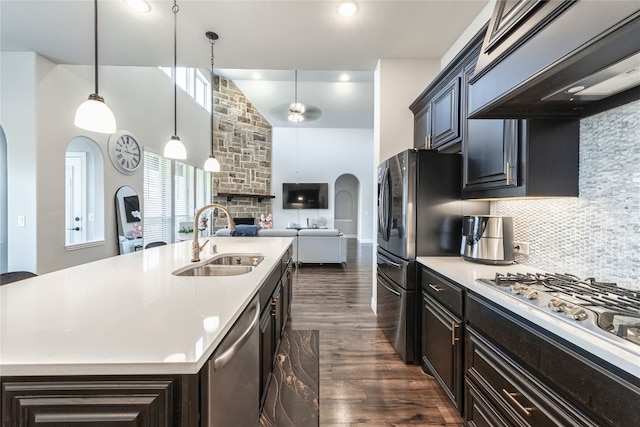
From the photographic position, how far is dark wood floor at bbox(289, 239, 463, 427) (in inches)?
64.8

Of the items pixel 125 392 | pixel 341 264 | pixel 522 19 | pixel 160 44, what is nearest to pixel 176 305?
pixel 125 392

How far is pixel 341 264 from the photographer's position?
19.9 ft

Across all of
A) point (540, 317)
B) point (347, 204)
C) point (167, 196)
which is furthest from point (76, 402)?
point (347, 204)

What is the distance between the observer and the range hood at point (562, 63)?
2.61 ft

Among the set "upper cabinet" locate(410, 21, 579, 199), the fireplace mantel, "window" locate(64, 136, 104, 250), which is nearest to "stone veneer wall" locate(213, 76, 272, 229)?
the fireplace mantel

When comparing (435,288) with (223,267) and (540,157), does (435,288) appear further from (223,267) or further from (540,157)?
(223,267)

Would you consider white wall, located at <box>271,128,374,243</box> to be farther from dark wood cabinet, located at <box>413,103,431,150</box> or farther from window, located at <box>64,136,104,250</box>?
dark wood cabinet, located at <box>413,103,431,150</box>

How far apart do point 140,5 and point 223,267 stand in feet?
7.67

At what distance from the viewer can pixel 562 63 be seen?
910mm

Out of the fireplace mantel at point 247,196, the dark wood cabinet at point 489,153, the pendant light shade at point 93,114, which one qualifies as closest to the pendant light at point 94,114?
the pendant light shade at point 93,114

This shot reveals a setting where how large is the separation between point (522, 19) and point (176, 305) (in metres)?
A: 1.79

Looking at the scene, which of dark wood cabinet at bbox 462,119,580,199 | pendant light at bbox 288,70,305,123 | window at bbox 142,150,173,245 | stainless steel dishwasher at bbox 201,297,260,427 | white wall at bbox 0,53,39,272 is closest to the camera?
stainless steel dishwasher at bbox 201,297,260,427

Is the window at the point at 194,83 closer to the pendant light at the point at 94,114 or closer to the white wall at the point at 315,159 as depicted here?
the white wall at the point at 315,159

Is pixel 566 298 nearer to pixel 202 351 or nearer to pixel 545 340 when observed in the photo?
pixel 545 340
